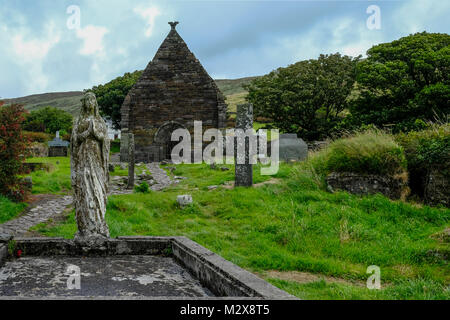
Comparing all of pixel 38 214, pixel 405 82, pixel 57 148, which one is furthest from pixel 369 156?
pixel 57 148

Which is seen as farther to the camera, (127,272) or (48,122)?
(48,122)

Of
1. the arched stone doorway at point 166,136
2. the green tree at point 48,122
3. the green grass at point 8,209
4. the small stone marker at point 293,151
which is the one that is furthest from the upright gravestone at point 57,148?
the green grass at point 8,209

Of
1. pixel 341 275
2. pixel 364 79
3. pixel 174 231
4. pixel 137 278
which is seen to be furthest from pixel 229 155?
pixel 137 278

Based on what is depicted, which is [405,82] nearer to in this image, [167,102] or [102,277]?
[167,102]

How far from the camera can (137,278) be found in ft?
12.9

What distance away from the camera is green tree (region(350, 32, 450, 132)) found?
21969mm

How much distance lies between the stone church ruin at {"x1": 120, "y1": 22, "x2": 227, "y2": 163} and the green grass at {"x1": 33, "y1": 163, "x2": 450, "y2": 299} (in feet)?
41.9

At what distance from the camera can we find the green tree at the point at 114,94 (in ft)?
129

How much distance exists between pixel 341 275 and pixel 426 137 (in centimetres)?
667

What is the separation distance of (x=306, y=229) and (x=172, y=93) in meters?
17.8

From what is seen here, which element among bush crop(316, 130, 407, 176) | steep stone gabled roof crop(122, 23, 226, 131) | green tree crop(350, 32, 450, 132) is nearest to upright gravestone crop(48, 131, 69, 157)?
steep stone gabled roof crop(122, 23, 226, 131)

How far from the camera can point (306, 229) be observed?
7625mm

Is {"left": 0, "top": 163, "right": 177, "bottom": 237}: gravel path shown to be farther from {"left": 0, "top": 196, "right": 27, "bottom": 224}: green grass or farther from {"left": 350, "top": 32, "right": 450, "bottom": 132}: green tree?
{"left": 350, "top": 32, "right": 450, "bottom": 132}: green tree
